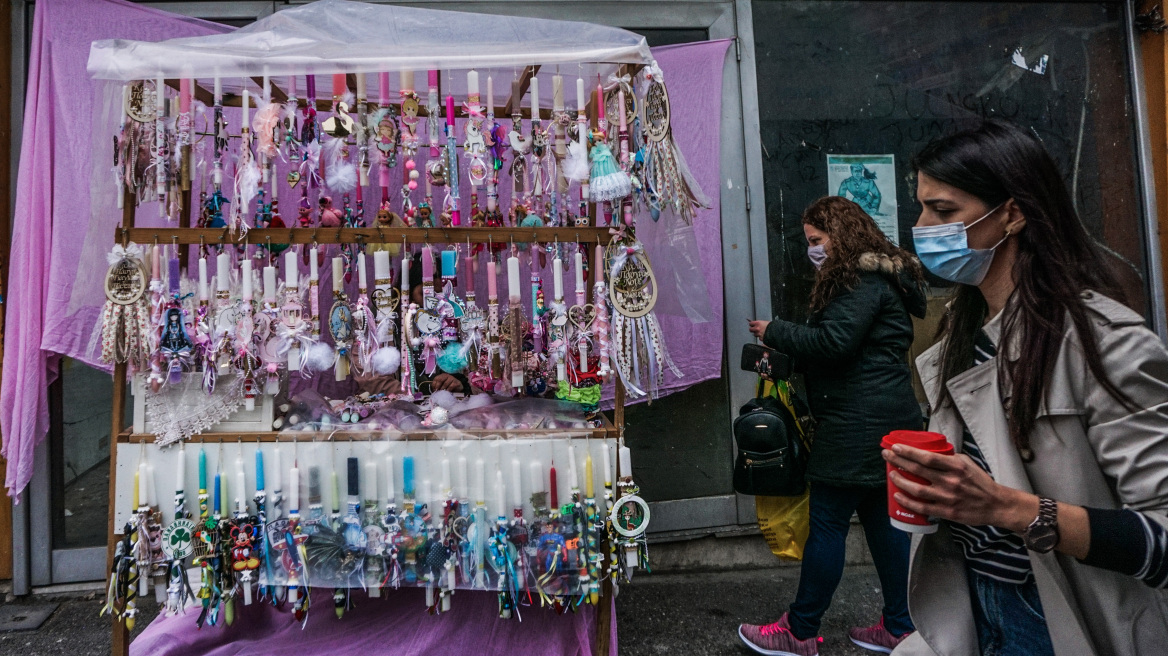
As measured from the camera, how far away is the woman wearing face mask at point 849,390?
7.79 ft

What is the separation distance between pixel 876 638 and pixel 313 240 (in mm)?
2414

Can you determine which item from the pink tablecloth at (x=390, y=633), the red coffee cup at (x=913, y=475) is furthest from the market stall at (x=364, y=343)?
the red coffee cup at (x=913, y=475)

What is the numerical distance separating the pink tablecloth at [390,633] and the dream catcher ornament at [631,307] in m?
0.89

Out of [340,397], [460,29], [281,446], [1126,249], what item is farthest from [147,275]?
[1126,249]

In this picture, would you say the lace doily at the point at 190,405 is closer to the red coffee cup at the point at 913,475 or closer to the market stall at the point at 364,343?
the market stall at the point at 364,343

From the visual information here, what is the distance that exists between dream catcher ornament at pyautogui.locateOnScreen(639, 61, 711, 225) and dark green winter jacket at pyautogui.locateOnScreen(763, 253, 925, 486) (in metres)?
0.62

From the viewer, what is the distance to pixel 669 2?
3.43 metres

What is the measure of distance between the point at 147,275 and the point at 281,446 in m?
0.68

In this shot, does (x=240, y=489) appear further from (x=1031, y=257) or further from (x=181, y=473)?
(x=1031, y=257)

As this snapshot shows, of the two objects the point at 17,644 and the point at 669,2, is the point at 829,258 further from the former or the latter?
the point at 17,644

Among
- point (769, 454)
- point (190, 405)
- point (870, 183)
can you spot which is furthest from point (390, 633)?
point (870, 183)

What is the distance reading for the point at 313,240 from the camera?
7.38 feet

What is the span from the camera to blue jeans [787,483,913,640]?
2.43 meters

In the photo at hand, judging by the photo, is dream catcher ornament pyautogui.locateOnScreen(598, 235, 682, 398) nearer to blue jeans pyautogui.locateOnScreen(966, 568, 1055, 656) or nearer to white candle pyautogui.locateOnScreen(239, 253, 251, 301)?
white candle pyautogui.locateOnScreen(239, 253, 251, 301)
